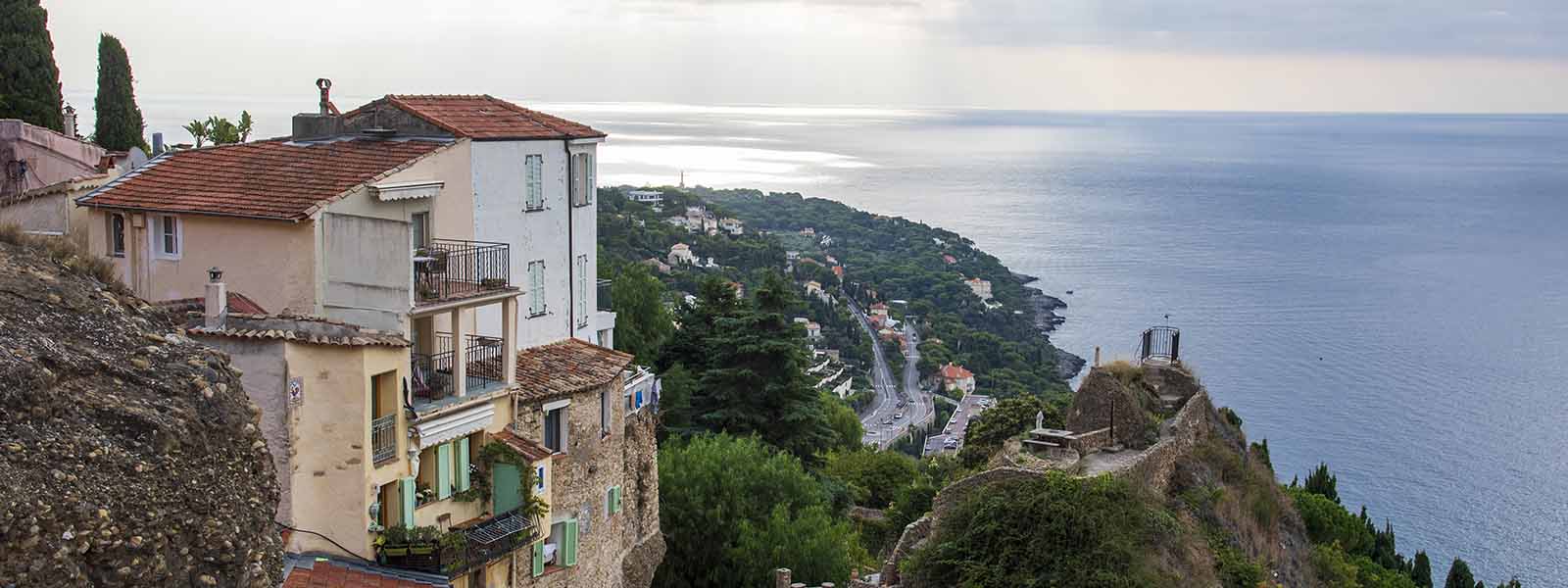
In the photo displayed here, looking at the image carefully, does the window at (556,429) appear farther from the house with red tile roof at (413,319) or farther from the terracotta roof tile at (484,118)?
the terracotta roof tile at (484,118)

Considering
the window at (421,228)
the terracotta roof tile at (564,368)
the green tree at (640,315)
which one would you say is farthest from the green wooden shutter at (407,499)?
the green tree at (640,315)

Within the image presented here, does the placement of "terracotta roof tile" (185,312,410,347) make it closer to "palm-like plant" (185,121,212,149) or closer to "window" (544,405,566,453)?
"window" (544,405,566,453)

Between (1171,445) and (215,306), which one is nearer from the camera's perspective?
(215,306)

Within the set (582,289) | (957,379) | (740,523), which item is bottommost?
(957,379)

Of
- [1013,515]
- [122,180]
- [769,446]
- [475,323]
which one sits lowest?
[769,446]

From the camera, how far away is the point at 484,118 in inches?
985

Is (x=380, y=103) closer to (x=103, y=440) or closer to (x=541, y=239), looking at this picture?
(x=541, y=239)

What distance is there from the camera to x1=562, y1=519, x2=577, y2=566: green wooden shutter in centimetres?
2319

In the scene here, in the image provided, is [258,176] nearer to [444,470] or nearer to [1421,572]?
[444,470]

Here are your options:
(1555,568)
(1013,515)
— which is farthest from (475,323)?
(1555,568)

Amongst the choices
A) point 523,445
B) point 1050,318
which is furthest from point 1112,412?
point 1050,318

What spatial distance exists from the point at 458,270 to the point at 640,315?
100ft

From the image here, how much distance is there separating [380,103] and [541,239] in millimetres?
3903

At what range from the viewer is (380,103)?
77.3 feet
